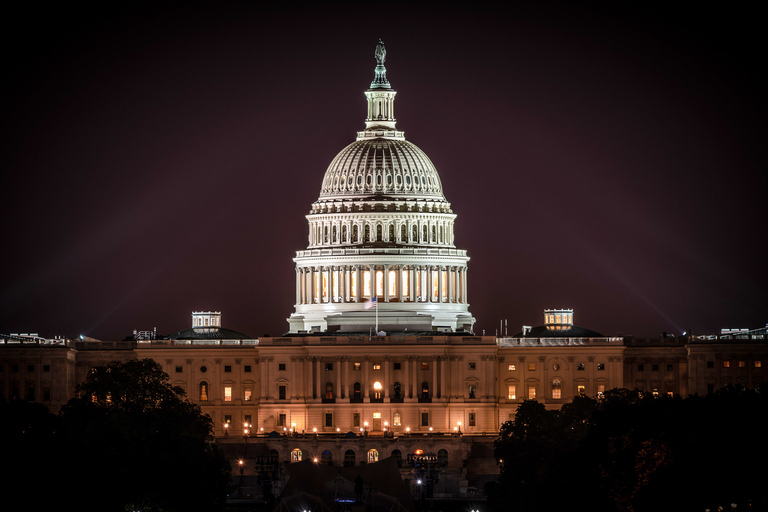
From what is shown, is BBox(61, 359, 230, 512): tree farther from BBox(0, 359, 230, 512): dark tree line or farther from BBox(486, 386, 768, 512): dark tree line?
BBox(486, 386, 768, 512): dark tree line

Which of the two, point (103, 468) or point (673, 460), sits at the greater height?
point (673, 460)

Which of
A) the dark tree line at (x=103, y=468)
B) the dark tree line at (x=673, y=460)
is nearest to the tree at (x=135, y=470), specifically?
the dark tree line at (x=103, y=468)

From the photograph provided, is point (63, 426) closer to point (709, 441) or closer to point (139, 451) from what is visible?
point (139, 451)

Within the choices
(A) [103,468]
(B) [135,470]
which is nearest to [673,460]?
(B) [135,470]

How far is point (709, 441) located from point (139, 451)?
42.9 metres

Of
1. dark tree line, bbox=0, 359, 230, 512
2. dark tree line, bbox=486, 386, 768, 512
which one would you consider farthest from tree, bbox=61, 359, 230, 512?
dark tree line, bbox=486, 386, 768, 512

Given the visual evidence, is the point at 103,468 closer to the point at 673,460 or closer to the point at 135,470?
the point at 135,470

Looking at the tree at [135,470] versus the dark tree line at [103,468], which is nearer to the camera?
the dark tree line at [103,468]

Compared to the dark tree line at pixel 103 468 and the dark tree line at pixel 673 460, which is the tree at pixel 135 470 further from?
the dark tree line at pixel 673 460

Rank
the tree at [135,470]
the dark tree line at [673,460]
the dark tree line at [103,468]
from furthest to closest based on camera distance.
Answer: the tree at [135,470]
the dark tree line at [103,468]
the dark tree line at [673,460]

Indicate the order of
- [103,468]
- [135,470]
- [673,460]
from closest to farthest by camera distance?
[673,460], [103,468], [135,470]

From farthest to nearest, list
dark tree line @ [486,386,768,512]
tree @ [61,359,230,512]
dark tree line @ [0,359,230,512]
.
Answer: tree @ [61,359,230,512]
dark tree line @ [0,359,230,512]
dark tree line @ [486,386,768,512]

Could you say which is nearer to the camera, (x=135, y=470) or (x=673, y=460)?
(x=673, y=460)

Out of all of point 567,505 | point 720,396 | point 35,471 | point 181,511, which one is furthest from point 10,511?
point 720,396
